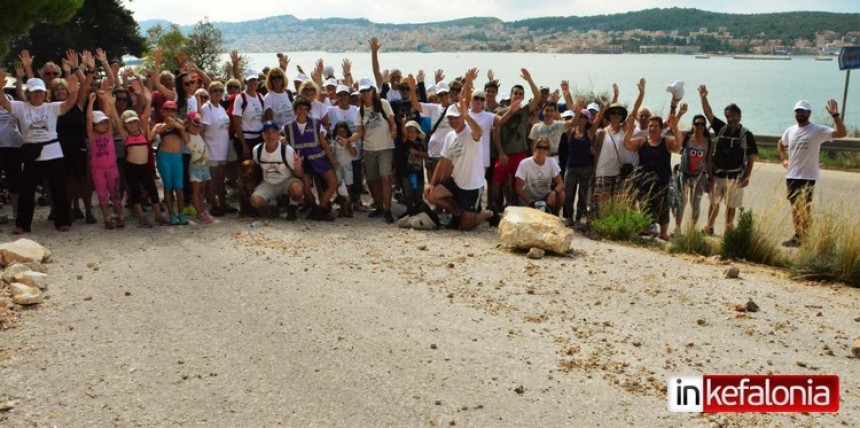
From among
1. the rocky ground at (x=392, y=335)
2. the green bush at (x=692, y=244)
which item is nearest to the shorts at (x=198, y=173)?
the rocky ground at (x=392, y=335)

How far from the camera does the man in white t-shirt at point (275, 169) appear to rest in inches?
414

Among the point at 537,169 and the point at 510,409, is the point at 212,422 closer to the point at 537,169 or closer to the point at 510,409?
the point at 510,409

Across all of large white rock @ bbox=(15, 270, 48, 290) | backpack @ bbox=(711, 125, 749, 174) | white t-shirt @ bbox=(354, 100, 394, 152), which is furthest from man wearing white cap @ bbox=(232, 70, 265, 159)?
backpack @ bbox=(711, 125, 749, 174)

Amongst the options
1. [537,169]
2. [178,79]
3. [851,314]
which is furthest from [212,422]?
[178,79]

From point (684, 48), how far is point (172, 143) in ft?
320

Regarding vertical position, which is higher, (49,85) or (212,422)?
(49,85)

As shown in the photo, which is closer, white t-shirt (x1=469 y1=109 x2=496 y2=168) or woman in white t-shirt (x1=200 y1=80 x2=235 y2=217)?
woman in white t-shirt (x1=200 y1=80 x2=235 y2=217)

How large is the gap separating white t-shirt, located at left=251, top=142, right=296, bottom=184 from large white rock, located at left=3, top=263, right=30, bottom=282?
139 inches

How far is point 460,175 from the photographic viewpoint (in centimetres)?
1034

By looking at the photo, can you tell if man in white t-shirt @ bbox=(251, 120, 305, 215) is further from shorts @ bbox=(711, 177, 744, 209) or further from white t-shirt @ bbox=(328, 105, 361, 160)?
shorts @ bbox=(711, 177, 744, 209)

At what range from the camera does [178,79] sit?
11188 millimetres

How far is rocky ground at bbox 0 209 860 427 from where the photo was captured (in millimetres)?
5172

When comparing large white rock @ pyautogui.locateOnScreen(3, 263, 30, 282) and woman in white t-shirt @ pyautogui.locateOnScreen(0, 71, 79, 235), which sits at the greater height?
woman in white t-shirt @ pyautogui.locateOnScreen(0, 71, 79, 235)

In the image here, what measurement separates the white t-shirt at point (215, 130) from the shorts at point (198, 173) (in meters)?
0.35
